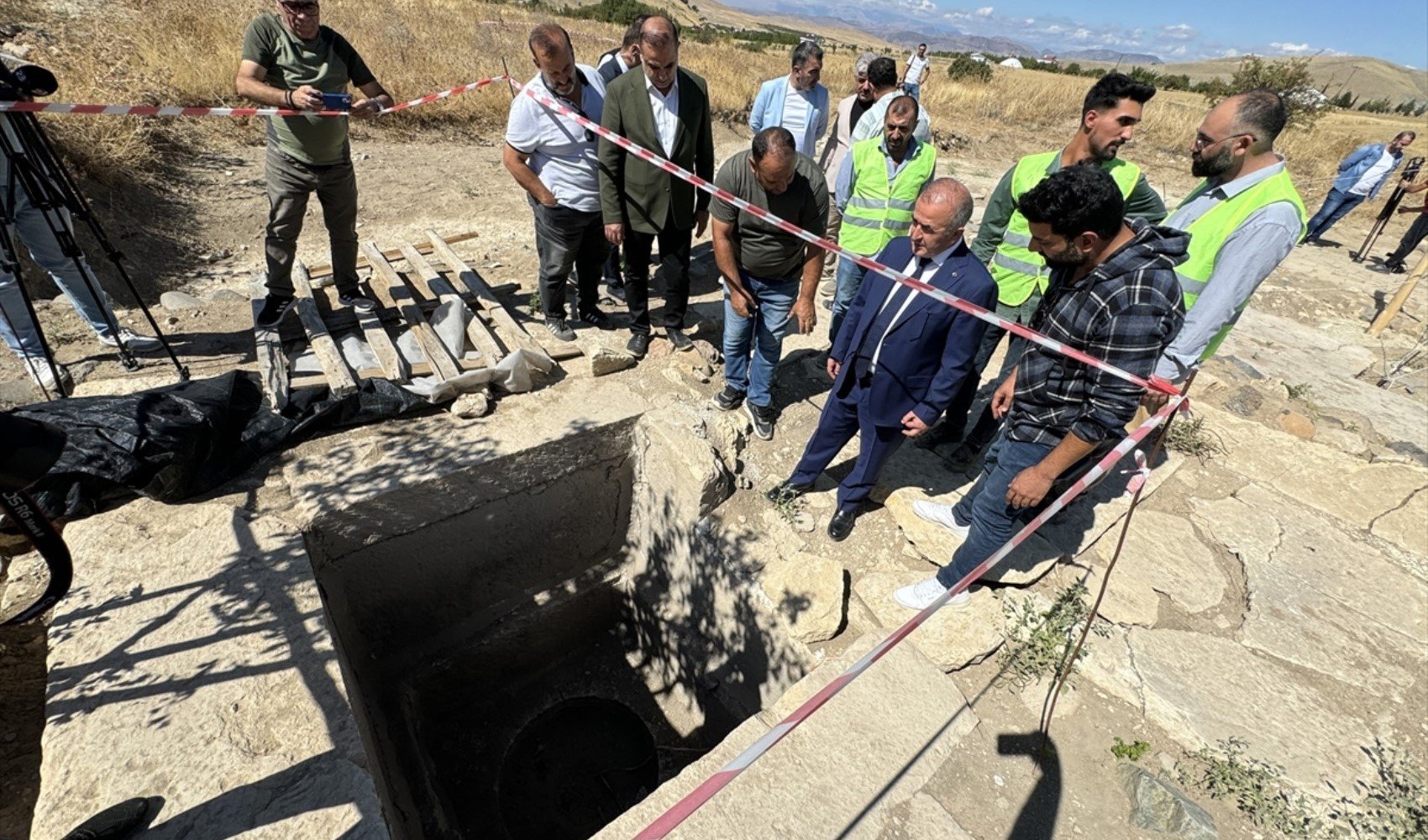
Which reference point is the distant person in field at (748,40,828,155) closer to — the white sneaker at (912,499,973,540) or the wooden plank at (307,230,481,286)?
the wooden plank at (307,230,481,286)

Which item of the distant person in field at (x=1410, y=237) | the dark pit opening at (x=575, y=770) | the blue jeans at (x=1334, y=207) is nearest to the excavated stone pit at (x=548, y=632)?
the dark pit opening at (x=575, y=770)

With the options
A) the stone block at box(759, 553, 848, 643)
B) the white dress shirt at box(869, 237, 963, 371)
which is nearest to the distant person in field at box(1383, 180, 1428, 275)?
the white dress shirt at box(869, 237, 963, 371)

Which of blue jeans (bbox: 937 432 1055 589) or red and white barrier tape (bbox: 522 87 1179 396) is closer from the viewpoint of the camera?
red and white barrier tape (bbox: 522 87 1179 396)

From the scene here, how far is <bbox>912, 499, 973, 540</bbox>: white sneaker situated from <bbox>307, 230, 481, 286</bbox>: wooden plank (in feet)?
14.6

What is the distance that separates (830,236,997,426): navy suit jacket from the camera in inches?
104

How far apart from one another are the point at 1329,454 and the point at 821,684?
424 centimetres

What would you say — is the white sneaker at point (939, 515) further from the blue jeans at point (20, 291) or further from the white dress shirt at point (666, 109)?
the blue jeans at point (20, 291)

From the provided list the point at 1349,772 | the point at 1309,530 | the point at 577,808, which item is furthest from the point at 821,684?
the point at 1309,530

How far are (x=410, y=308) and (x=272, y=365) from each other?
0.97 meters

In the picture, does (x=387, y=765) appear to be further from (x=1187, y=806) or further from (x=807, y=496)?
(x=1187, y=806)

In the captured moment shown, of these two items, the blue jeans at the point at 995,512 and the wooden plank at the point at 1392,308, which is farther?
the wooden plank at the point at 1392,308

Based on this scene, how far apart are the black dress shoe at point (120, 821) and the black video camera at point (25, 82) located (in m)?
3.27

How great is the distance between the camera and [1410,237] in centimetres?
874

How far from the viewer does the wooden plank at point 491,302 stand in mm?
4148
